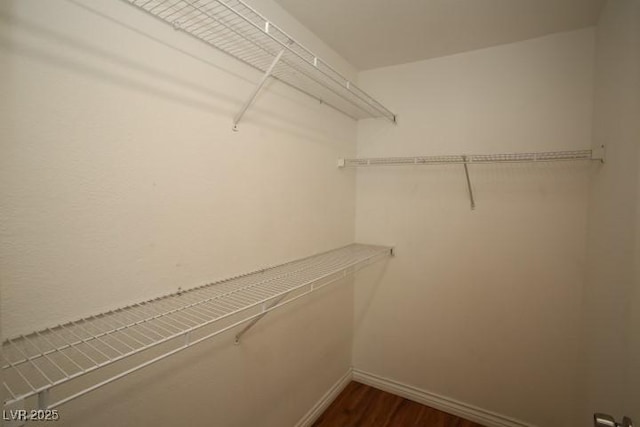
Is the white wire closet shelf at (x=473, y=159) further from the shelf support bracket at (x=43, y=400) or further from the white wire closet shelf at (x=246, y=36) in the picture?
the shelf support bracket at (x=43, y=400)

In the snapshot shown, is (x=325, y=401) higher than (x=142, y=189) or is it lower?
lower

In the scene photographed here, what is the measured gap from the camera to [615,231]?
1.16 meters

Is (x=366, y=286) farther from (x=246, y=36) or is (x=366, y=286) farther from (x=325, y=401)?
(x=246, y=36)

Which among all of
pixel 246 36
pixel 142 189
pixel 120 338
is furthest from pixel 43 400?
pixel 246 36

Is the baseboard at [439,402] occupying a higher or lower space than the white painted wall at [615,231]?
lower

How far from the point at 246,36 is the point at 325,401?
2.17 metres

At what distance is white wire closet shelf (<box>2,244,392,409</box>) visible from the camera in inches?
25.8

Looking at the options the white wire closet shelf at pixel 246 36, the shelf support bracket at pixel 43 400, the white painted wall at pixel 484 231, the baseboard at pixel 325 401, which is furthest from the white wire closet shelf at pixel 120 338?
the white painted wall at pixel 484 231

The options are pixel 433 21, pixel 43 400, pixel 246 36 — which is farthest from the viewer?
pixel 433 21

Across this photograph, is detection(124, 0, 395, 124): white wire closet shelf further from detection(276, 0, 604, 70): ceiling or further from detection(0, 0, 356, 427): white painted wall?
detection(276, 0, 604, 70): ceiling

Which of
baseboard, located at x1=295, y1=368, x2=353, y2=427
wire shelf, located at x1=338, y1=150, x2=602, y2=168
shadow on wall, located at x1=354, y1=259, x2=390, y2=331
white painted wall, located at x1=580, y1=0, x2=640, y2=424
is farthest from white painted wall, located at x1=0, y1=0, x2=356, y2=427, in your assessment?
white painted wall, located at x1=580, y1=0, x2=640, y2=424

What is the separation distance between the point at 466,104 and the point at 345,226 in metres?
1.16

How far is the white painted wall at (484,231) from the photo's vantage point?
167cm

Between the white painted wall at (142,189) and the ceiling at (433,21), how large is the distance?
219 millimetres
